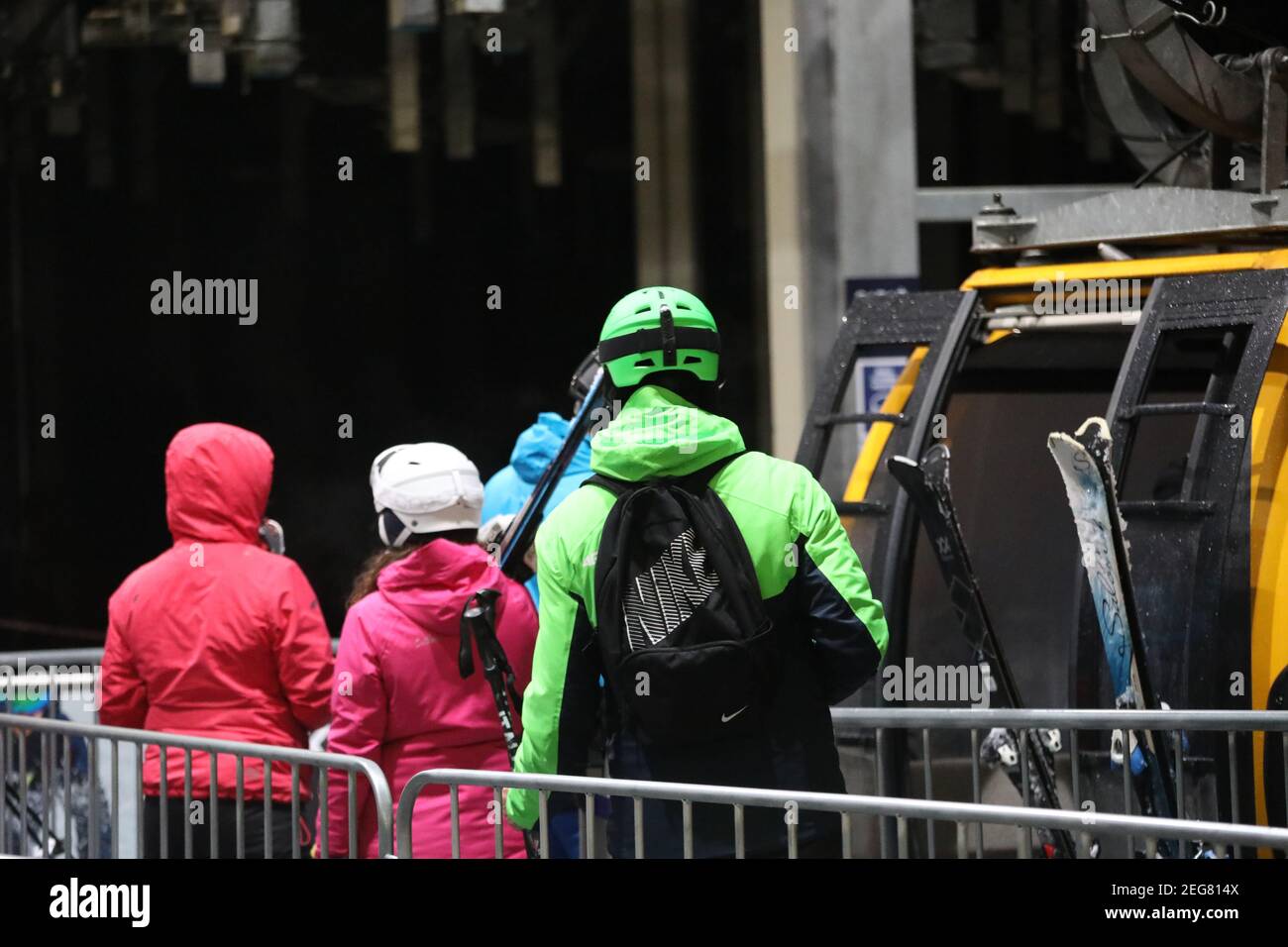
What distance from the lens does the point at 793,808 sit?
4.13 meters

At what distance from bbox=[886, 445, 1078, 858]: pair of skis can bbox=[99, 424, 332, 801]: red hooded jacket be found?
1.57 m

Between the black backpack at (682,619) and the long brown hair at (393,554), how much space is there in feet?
3.30

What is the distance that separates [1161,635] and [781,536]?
1.77 m

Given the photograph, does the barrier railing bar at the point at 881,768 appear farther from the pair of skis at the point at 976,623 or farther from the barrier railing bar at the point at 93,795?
the barrier railing bar at the point at 93,795

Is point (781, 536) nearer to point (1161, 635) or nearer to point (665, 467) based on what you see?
point (665, 467)

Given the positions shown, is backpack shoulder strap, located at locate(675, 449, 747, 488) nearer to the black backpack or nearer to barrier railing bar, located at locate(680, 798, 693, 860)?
the black backpack

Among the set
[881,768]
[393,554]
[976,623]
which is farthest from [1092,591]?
[393,554]

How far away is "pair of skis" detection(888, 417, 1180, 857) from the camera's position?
5.30m

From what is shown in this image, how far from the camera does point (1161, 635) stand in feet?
19.1

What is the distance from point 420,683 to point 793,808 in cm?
131

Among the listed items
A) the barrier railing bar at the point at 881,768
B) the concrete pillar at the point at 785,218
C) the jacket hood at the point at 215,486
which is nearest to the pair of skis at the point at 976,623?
the barrier railing bar at the point at 881,768

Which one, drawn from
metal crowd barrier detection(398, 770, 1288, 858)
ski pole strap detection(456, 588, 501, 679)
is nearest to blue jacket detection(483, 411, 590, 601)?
ski pole strap detection(456, 588, 501, 679)
